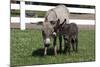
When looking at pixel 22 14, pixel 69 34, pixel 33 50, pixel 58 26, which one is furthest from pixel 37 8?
pixel 69 34

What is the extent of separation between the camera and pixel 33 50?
21.6ft

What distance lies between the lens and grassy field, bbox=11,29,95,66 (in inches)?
251

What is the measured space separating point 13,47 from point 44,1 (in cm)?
121

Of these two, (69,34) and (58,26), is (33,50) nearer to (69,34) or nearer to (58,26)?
(58,26)

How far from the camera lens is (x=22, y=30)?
6469 millimetres

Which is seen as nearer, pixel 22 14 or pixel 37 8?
pixel 22 14

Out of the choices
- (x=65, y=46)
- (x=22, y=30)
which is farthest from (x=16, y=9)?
(x=65, y=46)

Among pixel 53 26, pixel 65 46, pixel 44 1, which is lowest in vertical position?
pixel 65 46

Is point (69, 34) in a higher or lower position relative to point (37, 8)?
lower

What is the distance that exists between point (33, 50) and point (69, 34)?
1.00m

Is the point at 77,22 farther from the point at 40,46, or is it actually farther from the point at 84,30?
the point at 40,46

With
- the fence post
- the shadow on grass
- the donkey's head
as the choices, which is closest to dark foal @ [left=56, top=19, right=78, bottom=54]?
the donkey's head

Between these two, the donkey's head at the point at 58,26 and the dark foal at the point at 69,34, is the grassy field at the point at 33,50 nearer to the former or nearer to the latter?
the dark foal at the point at 69,34
